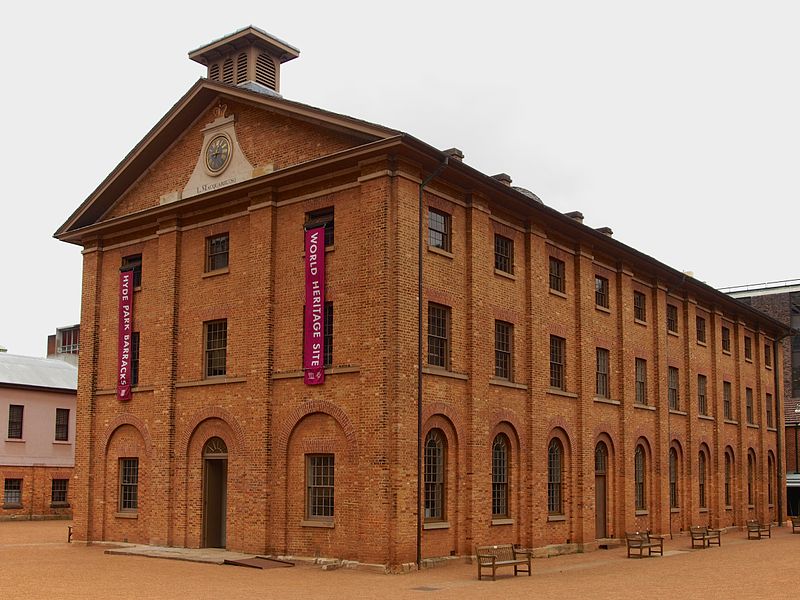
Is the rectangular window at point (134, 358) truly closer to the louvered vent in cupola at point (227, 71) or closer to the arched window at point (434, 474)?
the louvered vent in cupola at point (227, 71)

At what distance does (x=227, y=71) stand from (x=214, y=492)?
532 inches

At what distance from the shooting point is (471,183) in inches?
1079

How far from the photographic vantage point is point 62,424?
49.9 meters

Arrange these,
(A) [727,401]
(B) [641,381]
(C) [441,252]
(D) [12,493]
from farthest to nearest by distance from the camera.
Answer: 1. (D) [12,493]
2. (A) [727,401]
3. (B) [641,381]
4. (C) [441,252]

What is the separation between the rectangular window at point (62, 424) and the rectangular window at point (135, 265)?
810 inches

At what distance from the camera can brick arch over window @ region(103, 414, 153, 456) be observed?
29.8 meters

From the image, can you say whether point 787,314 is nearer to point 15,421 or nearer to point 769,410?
point 769,410

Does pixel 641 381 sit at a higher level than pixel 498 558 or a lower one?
higher

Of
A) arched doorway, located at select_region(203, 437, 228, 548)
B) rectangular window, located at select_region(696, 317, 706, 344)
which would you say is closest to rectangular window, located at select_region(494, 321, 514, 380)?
arched doorway, located at select_region(203, 437, 228, 548)

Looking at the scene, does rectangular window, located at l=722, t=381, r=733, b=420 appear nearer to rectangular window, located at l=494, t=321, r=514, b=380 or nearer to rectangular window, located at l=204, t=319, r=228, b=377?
rectangular window, located at l=494, t=321, r=514, b=380

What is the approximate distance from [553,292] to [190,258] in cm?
1145

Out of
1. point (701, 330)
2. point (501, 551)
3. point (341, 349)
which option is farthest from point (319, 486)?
point (701, 330)

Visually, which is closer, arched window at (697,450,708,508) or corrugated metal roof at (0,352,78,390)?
arched window at (697,450,708,508)

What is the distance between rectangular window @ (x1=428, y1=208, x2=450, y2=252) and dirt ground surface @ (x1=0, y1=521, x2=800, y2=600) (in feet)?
27.8
